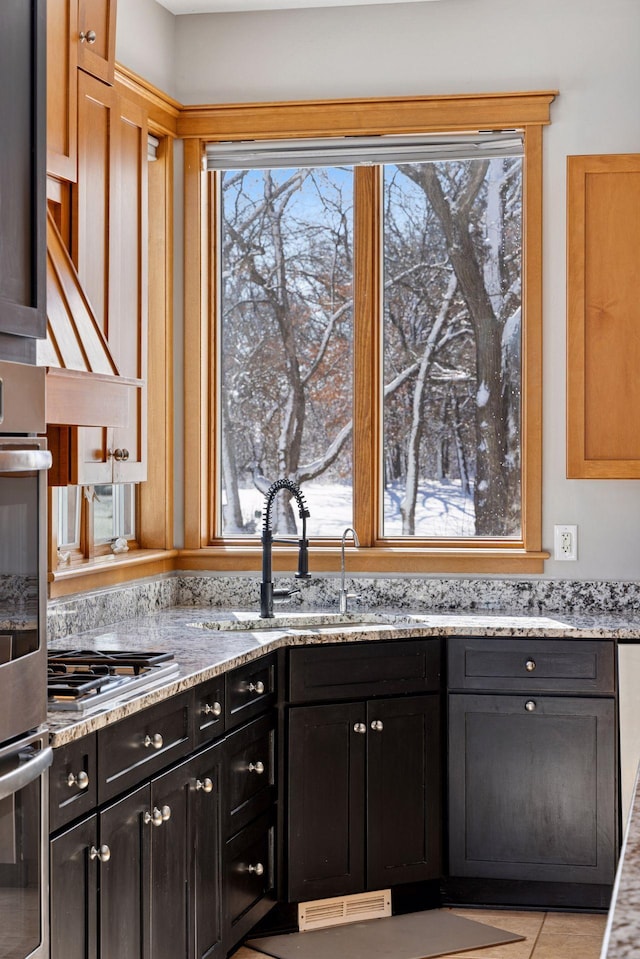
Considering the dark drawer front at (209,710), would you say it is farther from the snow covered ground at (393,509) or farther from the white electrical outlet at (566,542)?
the white electrical outlet at (566,542)

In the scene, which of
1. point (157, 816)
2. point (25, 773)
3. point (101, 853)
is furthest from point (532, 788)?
point (25, 773)

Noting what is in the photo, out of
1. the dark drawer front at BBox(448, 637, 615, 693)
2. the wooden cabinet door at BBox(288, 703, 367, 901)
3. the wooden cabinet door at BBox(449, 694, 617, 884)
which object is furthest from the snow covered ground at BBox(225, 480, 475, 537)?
the wooden cabinet door at BBox(288, 703, 367, 901)

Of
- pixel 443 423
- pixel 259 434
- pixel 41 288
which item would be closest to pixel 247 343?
pixel 259 434

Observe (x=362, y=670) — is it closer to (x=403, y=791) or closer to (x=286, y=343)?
(x=403, y=791)

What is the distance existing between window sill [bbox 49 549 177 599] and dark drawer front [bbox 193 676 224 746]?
0.59 metres

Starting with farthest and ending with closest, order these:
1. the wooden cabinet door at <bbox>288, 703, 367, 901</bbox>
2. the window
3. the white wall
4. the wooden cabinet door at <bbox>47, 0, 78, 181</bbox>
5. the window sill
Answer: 1. the window
2. the white wall
3. the wooden cabinet door at <bbox>288, 703, 367, 901</bbox>
4. the window sill
5. the wooden cabinet door at <bbox>47, 0, 78, 181</bbox>

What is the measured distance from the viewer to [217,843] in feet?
10.1

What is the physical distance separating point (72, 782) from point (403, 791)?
162 centimetres

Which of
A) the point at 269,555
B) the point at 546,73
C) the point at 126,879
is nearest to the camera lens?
the point at 126,879

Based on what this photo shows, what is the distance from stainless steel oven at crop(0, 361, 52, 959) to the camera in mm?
1902

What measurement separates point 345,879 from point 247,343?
1937 millimetres

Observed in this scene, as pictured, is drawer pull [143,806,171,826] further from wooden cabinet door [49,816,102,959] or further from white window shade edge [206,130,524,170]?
white window shade edge [206,130,524,170]

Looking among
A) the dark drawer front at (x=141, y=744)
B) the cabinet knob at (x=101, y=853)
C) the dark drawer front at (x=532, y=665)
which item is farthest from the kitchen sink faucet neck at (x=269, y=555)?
the cabinet knob at (x=101, y=853)

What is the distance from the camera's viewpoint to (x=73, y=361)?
2.69 metres
